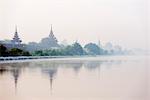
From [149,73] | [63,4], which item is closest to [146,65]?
[149,73]

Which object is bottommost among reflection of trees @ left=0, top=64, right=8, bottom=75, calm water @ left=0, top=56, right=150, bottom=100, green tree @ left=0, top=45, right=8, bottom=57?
calm water @ left=0, top=56, right=150, bottom=100

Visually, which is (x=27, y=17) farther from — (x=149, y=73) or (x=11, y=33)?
(x=149, y=73)

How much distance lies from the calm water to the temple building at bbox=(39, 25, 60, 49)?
99mm

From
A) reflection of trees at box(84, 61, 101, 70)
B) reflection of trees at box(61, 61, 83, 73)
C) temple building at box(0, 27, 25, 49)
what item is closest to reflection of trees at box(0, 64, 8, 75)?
temple building at box(0, 27, 25, 49)

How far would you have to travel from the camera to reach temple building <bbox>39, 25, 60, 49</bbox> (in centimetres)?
282

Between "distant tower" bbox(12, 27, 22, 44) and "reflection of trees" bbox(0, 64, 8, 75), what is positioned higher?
"distant tower" bbox(12, 27, 22, 44)

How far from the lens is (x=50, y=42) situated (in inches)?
111

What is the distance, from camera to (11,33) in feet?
9.25

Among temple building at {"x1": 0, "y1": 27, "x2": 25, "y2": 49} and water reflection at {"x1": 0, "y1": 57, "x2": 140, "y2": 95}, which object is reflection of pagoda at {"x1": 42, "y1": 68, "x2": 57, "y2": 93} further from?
temple building at {"x1": 0, "y1": 27, "x2": 25, "y2": 49}

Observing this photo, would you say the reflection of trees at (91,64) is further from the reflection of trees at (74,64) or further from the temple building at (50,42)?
the temple building at (50,42)

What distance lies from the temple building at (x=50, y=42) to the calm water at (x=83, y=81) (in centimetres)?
10

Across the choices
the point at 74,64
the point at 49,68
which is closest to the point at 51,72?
the point at 49,68

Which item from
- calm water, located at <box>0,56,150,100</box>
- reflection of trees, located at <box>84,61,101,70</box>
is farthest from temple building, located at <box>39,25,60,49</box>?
reflection of trees, located at <box>84,61,101,70</box>

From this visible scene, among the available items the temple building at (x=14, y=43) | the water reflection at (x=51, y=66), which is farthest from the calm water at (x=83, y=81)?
the temple building at (x=14, y=43)
